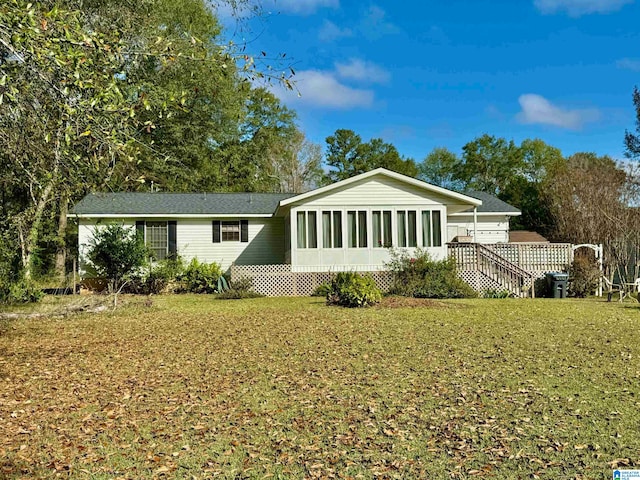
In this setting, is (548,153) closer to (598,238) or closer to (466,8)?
(598,238)

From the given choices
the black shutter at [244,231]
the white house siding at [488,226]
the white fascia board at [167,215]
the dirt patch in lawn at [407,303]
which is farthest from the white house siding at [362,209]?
the white house siding at [488,226]

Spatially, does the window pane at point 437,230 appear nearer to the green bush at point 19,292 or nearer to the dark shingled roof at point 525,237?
the dark shingled roof at point 525,237

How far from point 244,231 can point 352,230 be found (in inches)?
205

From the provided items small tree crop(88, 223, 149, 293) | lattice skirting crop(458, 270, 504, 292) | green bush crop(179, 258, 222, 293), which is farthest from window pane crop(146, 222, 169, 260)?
lattice skirting crop(458, 270, 504, 292)

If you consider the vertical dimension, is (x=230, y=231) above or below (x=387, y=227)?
above

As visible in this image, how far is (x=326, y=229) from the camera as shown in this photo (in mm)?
18109

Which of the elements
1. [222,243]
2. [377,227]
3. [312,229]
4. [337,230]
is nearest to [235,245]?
[222,243]

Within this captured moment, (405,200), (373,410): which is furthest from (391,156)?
(373,410)

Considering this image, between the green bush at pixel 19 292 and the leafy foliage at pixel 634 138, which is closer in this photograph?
the green bush at pixel 19 292

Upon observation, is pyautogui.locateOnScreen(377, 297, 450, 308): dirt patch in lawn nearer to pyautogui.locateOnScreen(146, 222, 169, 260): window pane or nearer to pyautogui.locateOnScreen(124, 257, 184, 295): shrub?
pyautogui.locateOnScreen(124, 257, 184, 295): shrub

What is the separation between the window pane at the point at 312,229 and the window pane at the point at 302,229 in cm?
15

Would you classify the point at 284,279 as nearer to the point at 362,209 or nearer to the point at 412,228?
the point at 362,209

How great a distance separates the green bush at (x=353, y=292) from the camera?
508 inches

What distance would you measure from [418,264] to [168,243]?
33.7 ft
